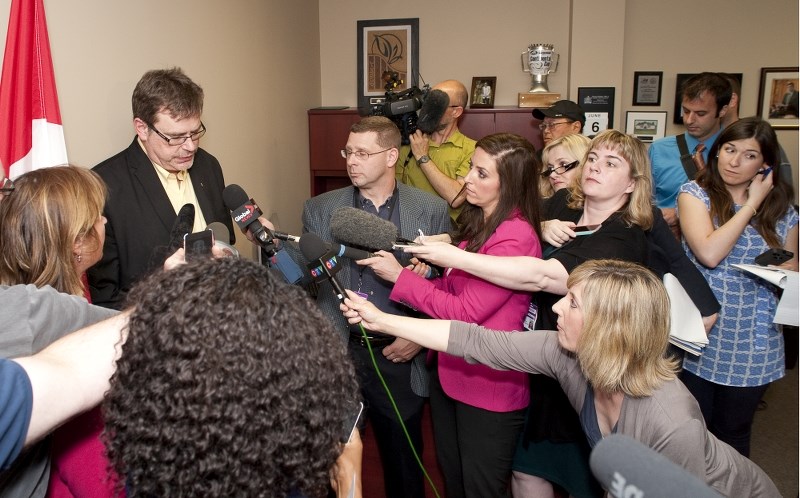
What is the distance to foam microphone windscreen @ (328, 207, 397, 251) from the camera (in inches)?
73.3

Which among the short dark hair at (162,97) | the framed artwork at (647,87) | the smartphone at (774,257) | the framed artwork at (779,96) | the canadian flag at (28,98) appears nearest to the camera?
the canadian flag at (28,98)

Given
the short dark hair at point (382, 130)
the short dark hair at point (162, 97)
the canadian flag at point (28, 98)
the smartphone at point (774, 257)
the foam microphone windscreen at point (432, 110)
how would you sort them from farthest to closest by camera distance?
the foam microphone windscreen at point (432, 110) → the short dark hair at point (382, 130) → the smartphone at point (774, 257) → the short dark hair at point (162, 97) → the canadian flag at point (28, 98)

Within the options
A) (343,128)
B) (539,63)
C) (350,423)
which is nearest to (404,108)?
(343,128)

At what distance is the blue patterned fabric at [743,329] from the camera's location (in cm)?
222

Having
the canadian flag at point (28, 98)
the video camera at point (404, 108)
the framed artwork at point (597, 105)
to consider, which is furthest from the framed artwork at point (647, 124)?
the canadian flag at point (28, 98)

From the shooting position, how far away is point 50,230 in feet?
4.28

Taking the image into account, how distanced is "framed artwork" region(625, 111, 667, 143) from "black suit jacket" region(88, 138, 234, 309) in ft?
13.0

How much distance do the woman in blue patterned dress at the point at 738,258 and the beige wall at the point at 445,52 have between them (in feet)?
7.36

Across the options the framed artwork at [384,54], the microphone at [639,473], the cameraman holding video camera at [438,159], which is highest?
the framed artwork at [384,54]

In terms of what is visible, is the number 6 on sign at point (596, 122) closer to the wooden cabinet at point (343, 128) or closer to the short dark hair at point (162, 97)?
the wooden cabinet at point (343, 128)

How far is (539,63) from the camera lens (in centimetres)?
449

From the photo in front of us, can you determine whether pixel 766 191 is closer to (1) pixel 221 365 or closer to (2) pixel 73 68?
(1) pixel 221 365

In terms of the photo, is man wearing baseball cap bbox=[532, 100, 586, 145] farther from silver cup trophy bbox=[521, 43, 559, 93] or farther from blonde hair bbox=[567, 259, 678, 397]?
blonde hair bbox=[567, 259, 678, 397]

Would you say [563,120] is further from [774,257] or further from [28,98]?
[28,98]
